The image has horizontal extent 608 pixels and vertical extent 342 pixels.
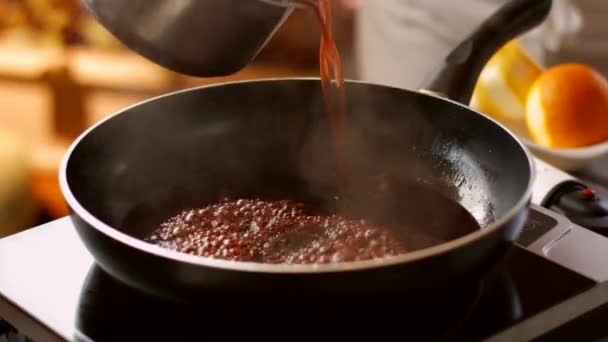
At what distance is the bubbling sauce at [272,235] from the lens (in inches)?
29.9

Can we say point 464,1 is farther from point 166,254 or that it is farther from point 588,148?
point 166,254

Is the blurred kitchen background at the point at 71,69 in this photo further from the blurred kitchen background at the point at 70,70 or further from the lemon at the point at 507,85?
the lemon at the point at 507,85

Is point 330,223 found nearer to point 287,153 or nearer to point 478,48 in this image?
point 287,153

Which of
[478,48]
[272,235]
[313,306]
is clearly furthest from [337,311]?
[478,48]

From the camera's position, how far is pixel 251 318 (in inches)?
22.7

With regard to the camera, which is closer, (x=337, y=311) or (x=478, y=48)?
(x=337, y=311)

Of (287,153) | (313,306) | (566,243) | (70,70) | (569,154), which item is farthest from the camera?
(70,70)

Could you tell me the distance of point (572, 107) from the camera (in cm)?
110

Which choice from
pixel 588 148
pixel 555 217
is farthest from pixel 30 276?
pixel 588 148

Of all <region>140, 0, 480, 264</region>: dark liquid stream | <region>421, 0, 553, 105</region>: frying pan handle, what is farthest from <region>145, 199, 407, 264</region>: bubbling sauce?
<region>421, 0, 553, 105</region>: frying pan handle

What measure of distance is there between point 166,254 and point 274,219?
0.98 ft

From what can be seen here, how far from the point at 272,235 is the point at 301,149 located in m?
0.20

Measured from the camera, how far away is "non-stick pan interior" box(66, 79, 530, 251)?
2.78 ft

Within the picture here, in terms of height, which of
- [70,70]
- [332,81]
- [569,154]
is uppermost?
[332,81]
